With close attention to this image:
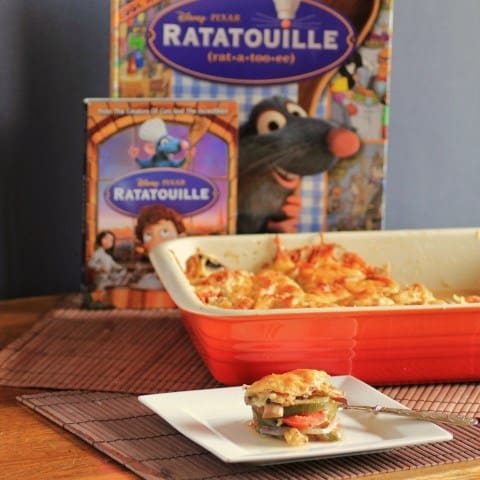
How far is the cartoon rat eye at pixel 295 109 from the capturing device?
1.91 metres

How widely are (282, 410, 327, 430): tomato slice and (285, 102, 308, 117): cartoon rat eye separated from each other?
2.63ft

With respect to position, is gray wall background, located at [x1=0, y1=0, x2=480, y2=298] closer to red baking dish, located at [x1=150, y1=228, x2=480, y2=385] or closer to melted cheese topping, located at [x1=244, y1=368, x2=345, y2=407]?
red baking dish, located at [x1=150, y1=228, x2=480, y2=385]

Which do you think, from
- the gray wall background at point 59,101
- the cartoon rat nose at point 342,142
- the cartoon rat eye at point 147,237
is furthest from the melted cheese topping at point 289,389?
→ the gray wall background at point 59,101

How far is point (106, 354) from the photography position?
1601 mm

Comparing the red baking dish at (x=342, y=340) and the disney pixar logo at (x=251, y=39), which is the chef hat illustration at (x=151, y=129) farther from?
the red baking dish at (x=342, y=340)

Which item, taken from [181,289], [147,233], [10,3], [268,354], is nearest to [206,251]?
[147,233]

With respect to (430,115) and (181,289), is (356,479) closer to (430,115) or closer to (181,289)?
(181,289)

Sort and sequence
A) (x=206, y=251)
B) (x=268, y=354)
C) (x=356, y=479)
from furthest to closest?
(x=206, y=251) → (x=268, y=354) → (x=356, y=479)

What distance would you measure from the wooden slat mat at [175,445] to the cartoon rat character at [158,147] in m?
0.50

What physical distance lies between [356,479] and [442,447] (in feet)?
0.44

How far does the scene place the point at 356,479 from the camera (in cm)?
116

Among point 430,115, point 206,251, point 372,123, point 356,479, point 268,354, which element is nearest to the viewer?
point 356,479

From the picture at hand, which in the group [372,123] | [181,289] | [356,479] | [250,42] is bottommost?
[356,479]

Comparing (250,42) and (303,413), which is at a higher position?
(250,42)
